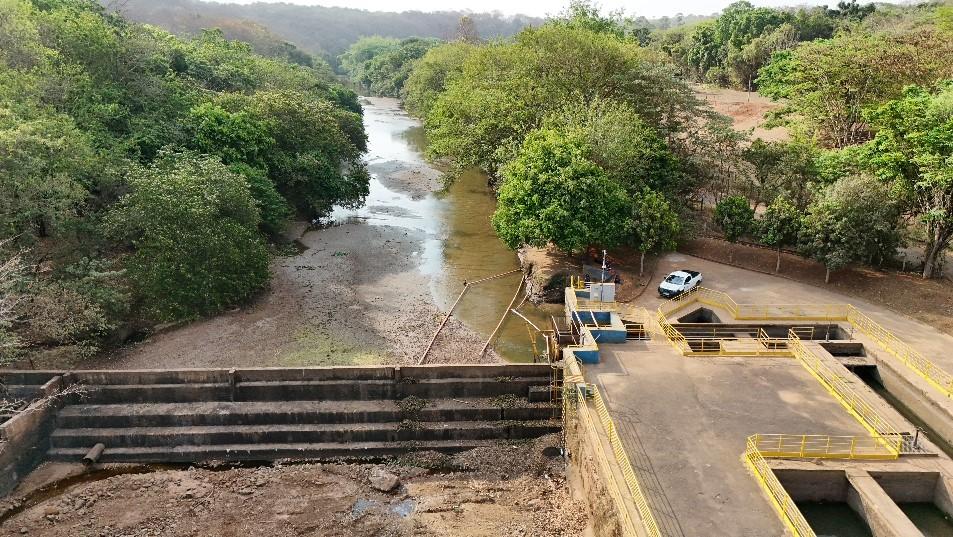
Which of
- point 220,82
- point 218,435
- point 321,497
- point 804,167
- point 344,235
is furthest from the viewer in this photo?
point 220,82

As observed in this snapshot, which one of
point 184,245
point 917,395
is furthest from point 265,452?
point 917,395

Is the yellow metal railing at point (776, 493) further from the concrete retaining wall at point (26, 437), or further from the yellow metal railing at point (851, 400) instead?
the concrete retaining wall at point (26, 437)

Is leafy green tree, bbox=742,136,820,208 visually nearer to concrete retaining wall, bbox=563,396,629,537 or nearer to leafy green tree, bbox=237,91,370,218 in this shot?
concrete retaining wall, bbox=563,396,629,537

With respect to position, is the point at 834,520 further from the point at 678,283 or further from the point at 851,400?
the point at 678,283

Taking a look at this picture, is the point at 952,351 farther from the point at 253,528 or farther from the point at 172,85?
the point at 172,85

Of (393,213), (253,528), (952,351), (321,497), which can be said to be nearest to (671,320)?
(952,351)

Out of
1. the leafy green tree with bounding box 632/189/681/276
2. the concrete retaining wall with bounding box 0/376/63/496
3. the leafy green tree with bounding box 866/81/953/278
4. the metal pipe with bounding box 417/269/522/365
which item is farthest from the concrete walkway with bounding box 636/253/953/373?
the concrete retaining wall with bounding box 0/376/63/496

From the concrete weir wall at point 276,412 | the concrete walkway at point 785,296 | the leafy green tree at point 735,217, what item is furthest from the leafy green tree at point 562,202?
the concrete weir wall at point 276,412
